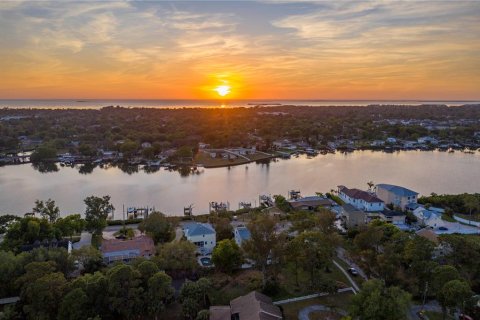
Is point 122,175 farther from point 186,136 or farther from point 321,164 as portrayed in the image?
point 321,164

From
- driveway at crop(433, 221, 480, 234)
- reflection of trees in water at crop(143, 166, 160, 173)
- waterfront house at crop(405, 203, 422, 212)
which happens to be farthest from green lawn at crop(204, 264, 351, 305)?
reflection of trees in water at crop(143, 166, 160, 173)

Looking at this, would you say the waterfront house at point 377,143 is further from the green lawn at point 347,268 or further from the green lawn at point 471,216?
the green lawn at point 347,268

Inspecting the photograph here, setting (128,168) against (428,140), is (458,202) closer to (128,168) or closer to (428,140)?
(128,168)

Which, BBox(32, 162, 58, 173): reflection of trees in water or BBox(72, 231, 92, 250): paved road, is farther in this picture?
BBox(32, 162, 58, 173): reflection of trees in water

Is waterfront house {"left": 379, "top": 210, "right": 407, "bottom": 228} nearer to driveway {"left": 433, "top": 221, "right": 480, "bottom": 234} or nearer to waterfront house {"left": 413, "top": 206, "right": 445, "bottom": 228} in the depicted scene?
waterfront house {"left": 413, "top": 206, "right": 445, "bottom": 228}

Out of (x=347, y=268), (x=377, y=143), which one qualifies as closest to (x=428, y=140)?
(x=377, y=143)
